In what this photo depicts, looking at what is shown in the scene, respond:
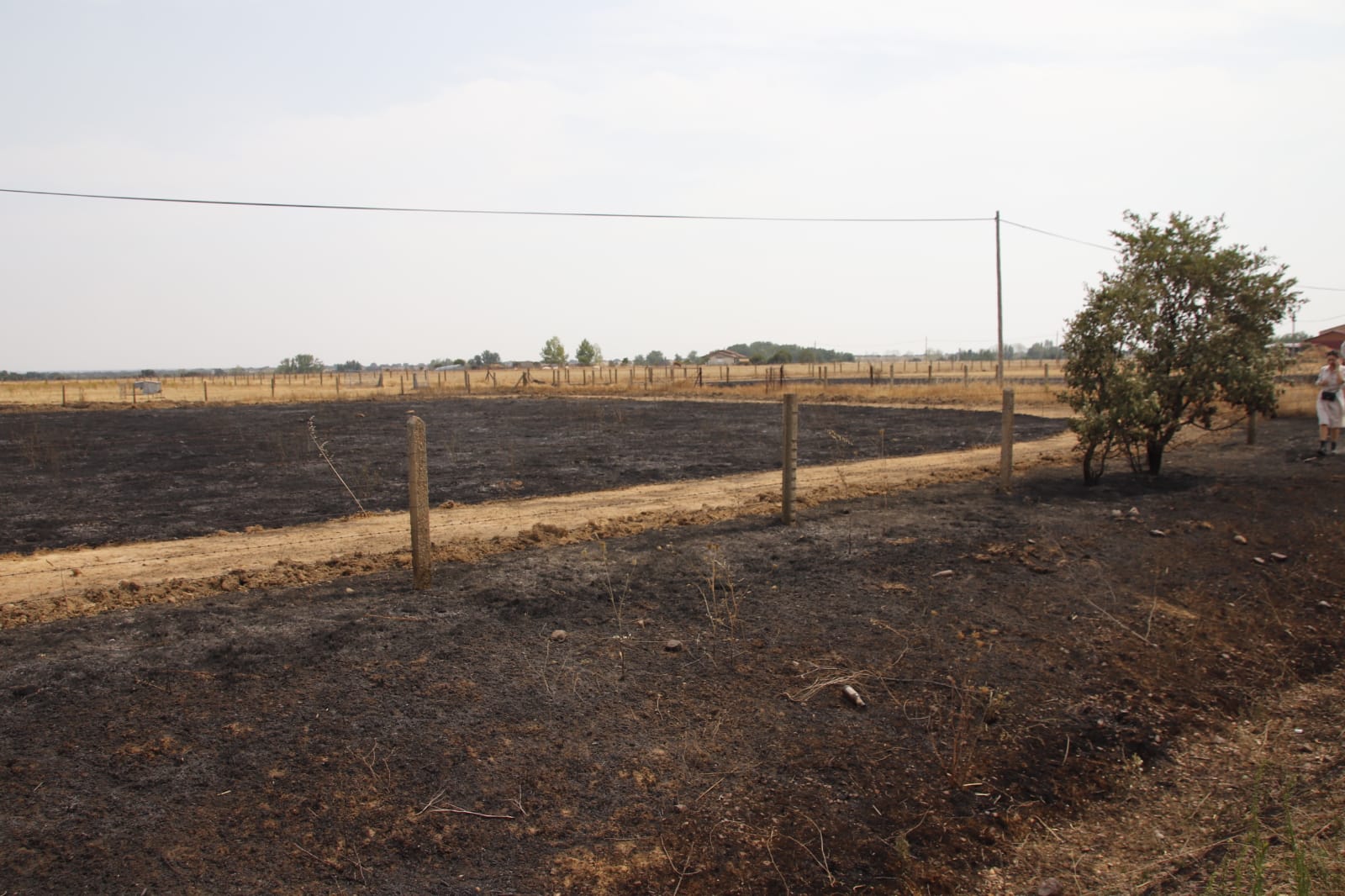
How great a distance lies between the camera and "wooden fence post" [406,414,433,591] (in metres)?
6.43

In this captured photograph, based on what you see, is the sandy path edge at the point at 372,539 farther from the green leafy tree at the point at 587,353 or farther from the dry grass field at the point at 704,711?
the green leafy tree at the point at 587,353

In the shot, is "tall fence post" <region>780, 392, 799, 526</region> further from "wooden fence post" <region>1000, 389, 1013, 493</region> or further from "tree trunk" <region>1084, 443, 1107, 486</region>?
"tree trunk" <region>1084, 443, 1107, 486</region>

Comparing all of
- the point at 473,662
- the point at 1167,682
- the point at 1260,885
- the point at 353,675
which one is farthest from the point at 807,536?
the point at 1260,885

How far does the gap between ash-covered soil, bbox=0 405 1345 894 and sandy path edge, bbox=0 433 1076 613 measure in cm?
85

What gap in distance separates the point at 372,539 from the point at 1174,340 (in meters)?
11.2

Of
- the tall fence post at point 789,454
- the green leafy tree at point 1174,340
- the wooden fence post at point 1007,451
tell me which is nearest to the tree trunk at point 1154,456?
the green leafy tree at point 1174,340

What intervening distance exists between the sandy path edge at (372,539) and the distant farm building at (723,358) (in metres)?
139

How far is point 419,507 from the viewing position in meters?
6.43

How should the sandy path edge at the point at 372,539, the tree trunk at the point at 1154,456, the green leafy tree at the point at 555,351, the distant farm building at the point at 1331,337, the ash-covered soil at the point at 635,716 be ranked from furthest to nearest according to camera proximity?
the green leafy tree at the point at 555,351
the distant farm building at the point at 1331,337
the tree trunk at the point at 1154,456
the sandy path edge at the point at 372,539
the ash-covered soil at the point at 635,716

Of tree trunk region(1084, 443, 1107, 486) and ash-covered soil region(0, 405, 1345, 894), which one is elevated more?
tree trunk region(1084, 443, 1107, 486)

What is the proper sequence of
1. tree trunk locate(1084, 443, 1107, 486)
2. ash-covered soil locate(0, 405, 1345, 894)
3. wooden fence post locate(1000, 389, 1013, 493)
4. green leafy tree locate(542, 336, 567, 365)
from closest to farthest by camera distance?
ash-covered soil locate(0, 405, 1345, 894), wooden fence post locate(1000, 389, 1013, 493), tree trunk locate(1084, 443, 1107, 486), green leafy tree locate(542, 336, 567, 365)

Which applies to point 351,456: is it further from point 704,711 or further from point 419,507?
point 704,711

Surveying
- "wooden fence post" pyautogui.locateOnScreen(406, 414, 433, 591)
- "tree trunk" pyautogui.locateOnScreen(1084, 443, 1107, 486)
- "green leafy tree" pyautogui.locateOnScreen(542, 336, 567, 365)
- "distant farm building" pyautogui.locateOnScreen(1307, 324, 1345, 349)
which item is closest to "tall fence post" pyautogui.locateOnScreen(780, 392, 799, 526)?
"wooden fence post" pyautogui.locateOnScreen(406, 414, 433, 591)

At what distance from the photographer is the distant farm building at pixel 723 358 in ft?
507
